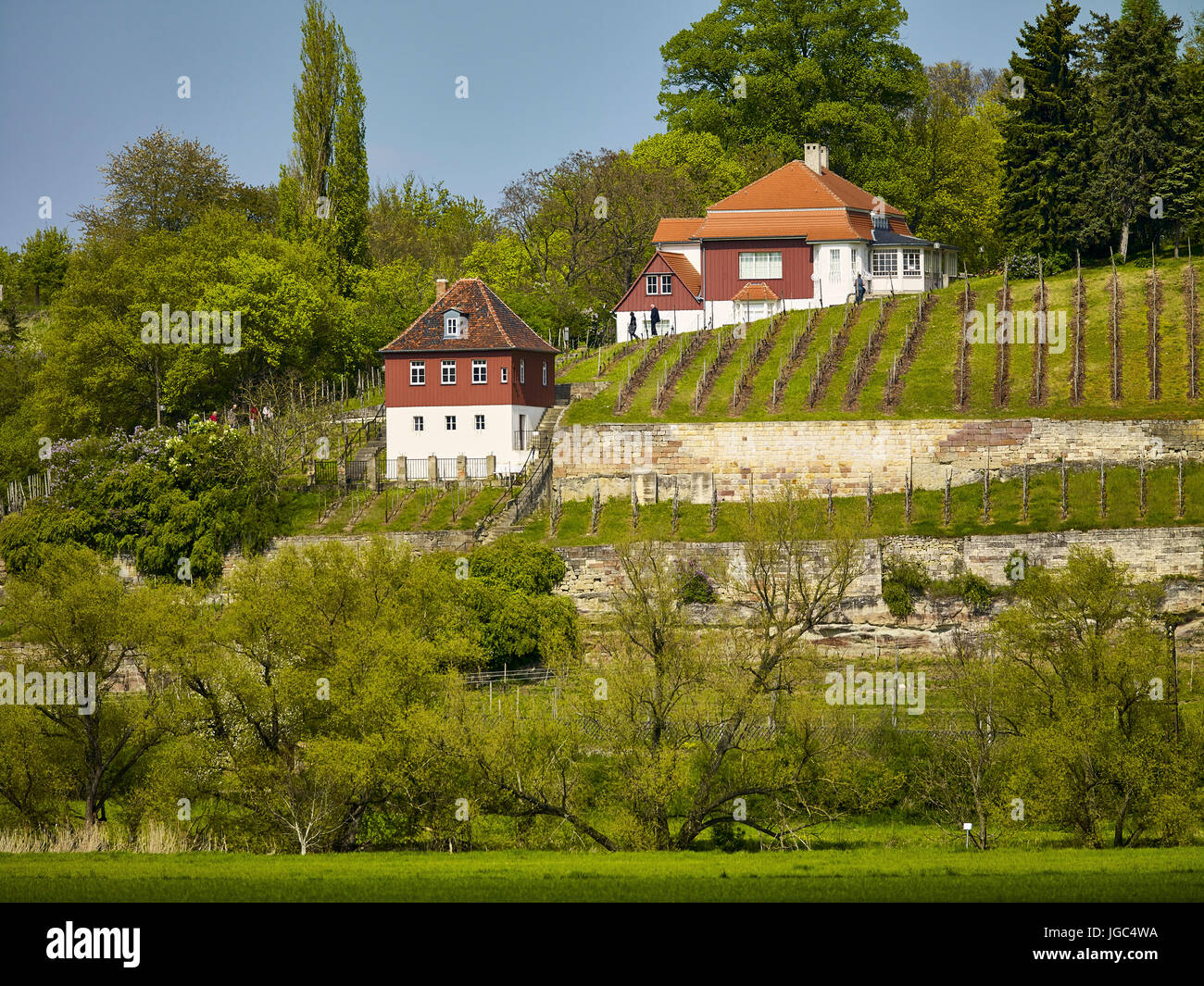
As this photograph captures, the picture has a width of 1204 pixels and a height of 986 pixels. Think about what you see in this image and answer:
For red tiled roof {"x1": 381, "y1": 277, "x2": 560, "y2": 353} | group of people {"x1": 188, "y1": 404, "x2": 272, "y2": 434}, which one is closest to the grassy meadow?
group of people {"x1": 188, "y1": 404, "x2": 272, "y2": 434}

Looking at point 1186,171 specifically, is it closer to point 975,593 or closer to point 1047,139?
point 1047,139

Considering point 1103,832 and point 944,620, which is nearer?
point 1103,832

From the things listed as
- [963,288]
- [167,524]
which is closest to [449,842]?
[167,524]

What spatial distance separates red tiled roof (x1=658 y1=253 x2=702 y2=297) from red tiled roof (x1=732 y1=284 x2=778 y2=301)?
1979 mm

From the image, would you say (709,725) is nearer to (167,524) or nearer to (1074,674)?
(1074,674)

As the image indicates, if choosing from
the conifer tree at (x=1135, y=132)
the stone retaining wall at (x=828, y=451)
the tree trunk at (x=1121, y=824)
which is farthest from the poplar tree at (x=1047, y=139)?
the tree trunk at (x=1121, y=824)

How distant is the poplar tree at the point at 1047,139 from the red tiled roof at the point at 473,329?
81.8ft

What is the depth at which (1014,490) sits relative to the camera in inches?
1949

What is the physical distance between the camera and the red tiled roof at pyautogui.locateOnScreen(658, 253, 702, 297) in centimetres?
6975

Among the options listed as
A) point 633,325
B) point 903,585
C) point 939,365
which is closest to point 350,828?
point 903,585

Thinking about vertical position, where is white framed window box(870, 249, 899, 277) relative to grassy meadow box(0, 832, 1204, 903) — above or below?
above

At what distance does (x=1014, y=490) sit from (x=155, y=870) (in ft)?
104

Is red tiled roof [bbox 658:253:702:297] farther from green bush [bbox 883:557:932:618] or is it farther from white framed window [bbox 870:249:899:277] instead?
green bush [bbox 883:557:932:618]

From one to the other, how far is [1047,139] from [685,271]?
17.2 metres
